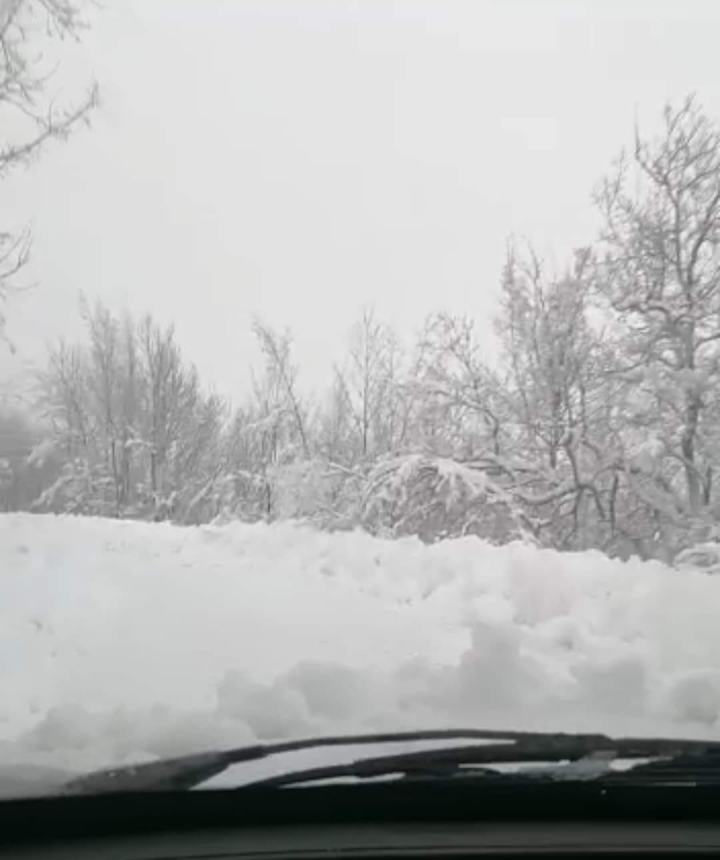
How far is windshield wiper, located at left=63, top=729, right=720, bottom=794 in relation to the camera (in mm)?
2543

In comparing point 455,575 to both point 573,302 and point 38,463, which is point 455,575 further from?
point 573,302

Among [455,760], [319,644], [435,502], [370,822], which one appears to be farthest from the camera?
[435,502]

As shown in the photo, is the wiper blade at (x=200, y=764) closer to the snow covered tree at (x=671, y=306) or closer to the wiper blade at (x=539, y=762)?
the wiper blade at (x=539, y=762)

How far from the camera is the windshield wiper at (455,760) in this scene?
100 inches

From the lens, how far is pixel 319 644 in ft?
15.0

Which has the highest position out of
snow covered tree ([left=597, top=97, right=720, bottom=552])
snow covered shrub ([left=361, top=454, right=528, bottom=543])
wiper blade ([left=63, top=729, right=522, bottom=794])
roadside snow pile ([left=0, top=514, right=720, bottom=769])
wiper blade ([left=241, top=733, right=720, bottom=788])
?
snow covered tree ([left=597, top=97, right=720, bottom=552])

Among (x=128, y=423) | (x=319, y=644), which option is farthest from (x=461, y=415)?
(x=319, y=644)

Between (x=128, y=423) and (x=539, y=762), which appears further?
(x=128, y=423)

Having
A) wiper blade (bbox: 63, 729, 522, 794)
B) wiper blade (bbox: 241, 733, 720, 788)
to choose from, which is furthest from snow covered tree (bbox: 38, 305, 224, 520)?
wiper blade (bbox: 241, 733, 720, 788)

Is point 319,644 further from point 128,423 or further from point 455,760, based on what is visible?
point 128,423

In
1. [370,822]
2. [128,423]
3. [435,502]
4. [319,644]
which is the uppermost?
[128,423]

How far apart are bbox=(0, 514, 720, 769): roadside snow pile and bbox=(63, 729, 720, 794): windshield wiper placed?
0.21 meters

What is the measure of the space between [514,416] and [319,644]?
12.3 m

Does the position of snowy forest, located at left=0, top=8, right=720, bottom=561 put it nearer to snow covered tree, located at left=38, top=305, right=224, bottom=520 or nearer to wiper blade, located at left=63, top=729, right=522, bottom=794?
snow covered tree, located at left=38, top=305, right=224, bottom=520
